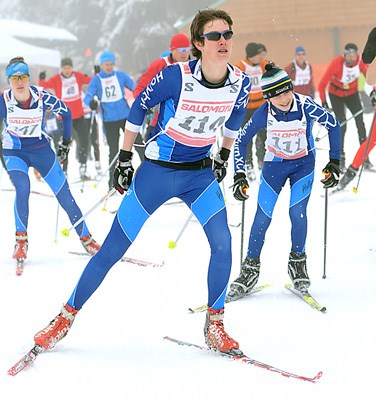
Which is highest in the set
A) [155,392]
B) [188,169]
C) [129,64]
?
[129,64]

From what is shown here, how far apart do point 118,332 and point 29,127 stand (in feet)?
8.04

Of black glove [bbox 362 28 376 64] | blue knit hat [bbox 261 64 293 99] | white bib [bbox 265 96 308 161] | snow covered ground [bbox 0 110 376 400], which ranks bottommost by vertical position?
snow covered ground [bbox 0 110 376 400]

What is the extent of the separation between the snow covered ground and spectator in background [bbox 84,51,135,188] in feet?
9.64

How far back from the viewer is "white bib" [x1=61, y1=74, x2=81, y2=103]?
10.7 metres

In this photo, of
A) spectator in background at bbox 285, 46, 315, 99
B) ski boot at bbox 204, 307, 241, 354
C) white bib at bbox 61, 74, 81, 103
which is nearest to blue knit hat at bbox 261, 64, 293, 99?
ski boot at bbox 204, 307, 241, 354

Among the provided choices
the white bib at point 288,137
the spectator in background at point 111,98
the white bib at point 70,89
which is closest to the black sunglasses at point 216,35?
the white bib at point 288,137

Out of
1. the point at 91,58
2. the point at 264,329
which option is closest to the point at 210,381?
the point at 264,329

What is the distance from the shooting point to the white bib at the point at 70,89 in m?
10.7

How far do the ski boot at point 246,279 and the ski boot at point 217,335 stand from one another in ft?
3.09

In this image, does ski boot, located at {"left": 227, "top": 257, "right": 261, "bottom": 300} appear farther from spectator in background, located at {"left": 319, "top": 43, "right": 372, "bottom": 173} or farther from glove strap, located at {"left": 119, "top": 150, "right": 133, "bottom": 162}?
spectator in background, located at {"left": 319, "top": 43, "right": 372, "bottom": 173}

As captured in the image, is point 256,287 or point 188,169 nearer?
point 188,169

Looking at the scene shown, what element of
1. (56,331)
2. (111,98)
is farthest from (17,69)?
(111,98)

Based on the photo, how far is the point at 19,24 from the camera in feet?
111

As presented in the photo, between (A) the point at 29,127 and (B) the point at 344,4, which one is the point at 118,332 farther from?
(B) the point at 344,4
